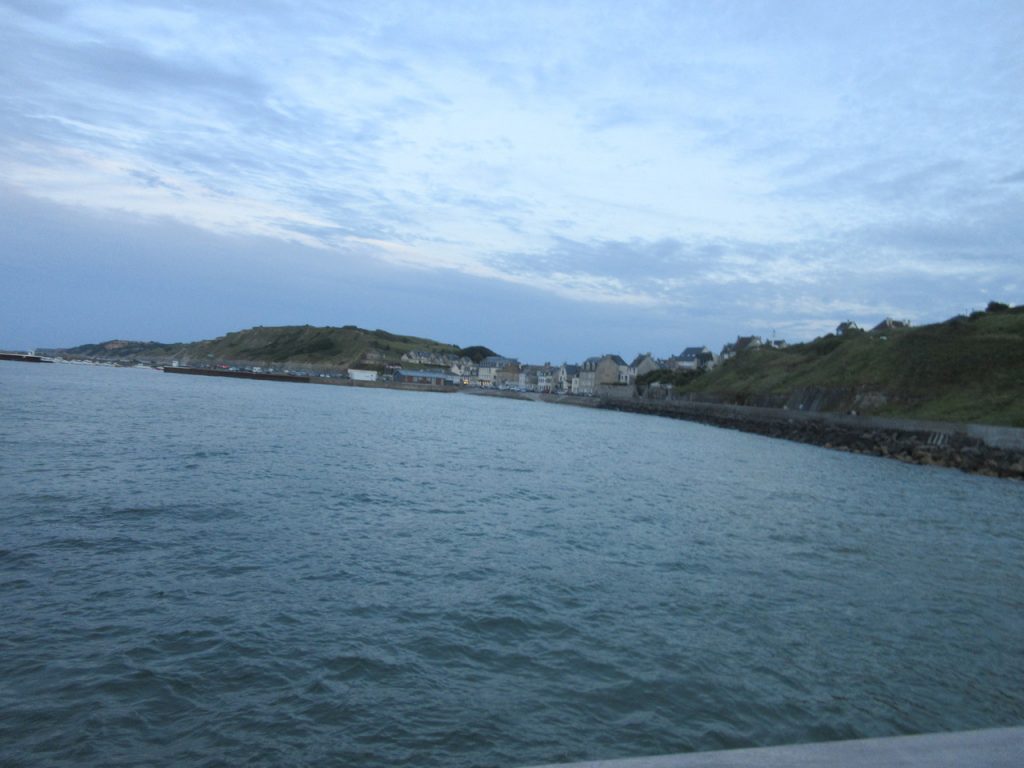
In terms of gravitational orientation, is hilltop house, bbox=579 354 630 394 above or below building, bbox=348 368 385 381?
above

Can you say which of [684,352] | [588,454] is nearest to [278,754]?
[588,454]

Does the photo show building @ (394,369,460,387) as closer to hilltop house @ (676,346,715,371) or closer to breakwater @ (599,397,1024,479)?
hilltop house @ (676,346,715,371)

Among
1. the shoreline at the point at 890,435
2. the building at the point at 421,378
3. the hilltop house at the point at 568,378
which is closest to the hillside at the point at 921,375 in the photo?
the shoreline at the point at 890,435

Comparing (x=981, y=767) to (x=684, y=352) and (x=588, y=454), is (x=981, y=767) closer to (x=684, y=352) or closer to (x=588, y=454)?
(x=588, y=454)

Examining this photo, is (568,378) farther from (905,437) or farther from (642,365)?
(905,437)

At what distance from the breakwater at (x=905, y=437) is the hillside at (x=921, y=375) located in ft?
9.85

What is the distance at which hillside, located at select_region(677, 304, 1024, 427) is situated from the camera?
5288 cm

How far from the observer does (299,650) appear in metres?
8.45

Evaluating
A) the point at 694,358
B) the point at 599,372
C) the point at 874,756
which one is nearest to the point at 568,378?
the point at 599,372

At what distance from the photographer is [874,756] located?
355 cm

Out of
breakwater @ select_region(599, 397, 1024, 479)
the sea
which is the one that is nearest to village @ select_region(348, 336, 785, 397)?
breakwater @ select_region(599, 397, 1024, 479)

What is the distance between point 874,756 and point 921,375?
69589 mm

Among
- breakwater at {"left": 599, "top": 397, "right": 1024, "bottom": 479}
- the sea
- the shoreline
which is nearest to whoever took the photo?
the sea

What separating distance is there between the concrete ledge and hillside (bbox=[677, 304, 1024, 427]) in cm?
5038
